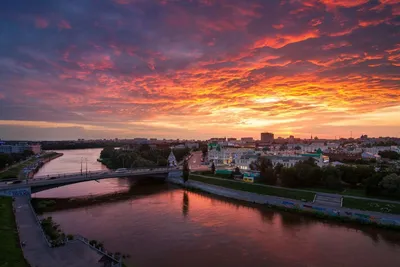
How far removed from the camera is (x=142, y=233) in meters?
17.6

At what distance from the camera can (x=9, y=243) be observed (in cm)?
1326

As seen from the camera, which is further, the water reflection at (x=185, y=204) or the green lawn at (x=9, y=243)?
the water reflection at (x=185, y=204)

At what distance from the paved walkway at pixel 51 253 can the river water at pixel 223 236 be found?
74.7 inches

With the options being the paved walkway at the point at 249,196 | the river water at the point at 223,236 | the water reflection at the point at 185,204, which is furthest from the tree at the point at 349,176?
→ the water reflection at the point at 185,204

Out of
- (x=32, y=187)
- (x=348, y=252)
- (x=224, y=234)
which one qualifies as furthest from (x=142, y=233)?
(x=32, y=187)

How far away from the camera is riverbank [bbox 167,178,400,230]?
1914 centimetres

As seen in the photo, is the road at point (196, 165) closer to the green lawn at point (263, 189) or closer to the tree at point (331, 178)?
the green lawn at point (263, 189)

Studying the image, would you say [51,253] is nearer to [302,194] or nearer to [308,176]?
[302,194]

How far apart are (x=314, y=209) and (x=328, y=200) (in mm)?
2329

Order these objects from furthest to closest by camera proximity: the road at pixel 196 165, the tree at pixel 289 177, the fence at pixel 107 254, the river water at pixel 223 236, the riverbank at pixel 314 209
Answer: the road at pixel 196 165 < the tree at pixel 289 177 < the riverbank at pixel 314 209 < the river water at pixel 223 236 < the fence at pixel 107 254

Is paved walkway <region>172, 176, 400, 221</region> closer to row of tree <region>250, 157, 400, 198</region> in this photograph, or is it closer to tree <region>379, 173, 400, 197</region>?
tree <region>379, 173, 400, 197</region>

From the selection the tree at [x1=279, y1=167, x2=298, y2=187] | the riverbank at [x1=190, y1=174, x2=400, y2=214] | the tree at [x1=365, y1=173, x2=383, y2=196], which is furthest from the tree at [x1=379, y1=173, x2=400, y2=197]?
the tree at [x1=279, y1=167, x2=298, y2=187]

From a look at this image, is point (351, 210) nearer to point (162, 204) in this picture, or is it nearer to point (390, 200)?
point (390, 200)

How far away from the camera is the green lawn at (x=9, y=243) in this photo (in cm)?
1144
